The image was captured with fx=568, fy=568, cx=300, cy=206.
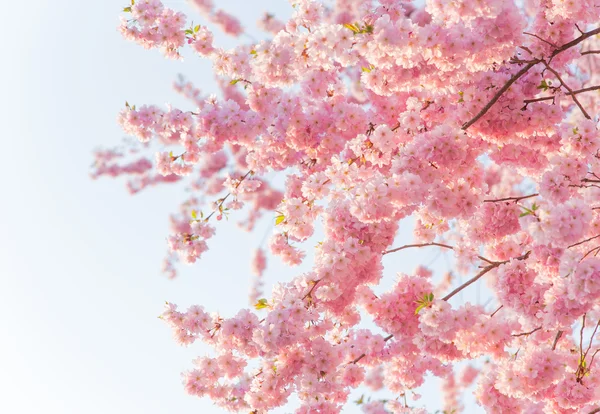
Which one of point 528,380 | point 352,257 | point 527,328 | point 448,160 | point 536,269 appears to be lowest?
point 528,380

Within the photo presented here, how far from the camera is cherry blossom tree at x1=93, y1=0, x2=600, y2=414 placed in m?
4.37

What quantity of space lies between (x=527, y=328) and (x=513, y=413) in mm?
1334

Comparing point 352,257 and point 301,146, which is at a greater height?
point 301,146

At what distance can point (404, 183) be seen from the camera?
4434 millimetres

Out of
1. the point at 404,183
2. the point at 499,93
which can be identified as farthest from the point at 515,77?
the point at 404,183

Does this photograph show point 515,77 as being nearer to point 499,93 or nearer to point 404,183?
point 499,93

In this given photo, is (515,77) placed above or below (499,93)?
above

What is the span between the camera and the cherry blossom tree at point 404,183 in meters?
4.37

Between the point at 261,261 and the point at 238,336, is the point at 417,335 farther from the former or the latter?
the point at 261,261

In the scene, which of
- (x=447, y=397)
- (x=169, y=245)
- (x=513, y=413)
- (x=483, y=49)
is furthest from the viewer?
(x=447, y=397)

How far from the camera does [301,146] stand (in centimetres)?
563

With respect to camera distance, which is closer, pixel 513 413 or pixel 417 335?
pixel 417 335

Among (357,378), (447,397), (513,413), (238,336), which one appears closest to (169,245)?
(238,336)

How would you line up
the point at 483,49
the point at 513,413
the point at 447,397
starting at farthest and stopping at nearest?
the point at 447,397
the point at 513,413
the point at 483,49
